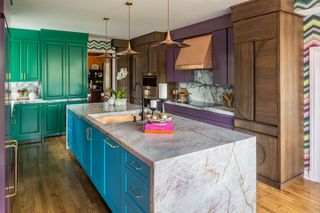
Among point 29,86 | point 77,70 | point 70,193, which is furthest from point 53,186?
point 29,86

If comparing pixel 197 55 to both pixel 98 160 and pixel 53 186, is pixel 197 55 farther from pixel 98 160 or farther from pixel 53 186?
pixel 53 186

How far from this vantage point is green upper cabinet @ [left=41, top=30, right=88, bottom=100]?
523 cm

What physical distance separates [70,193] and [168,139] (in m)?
1.64

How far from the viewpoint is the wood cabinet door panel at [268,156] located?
298 centimetres

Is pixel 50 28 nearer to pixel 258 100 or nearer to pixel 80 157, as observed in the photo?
pixel 80 157

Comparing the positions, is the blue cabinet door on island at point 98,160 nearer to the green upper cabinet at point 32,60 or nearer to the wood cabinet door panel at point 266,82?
the wood cabinet door panel at point 266,82

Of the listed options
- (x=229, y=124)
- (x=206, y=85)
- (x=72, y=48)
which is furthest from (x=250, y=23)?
(x=72, y=48)

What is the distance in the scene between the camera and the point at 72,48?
18.0ft

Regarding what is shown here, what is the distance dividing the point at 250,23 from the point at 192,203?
2.60 meters

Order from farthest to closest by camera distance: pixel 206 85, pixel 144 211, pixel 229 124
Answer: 1. pixel 206 85
2. pixel 229 124
3. pixel 144 211

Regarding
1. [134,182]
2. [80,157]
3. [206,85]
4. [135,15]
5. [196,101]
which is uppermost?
[135,15]

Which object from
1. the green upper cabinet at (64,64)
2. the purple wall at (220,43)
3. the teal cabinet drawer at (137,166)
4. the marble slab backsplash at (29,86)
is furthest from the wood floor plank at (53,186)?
the purple wall at (220,43)

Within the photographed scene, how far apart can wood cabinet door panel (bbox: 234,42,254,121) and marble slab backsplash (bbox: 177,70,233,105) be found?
0.91 m

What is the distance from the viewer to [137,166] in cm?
162
